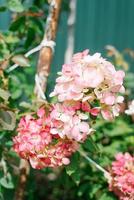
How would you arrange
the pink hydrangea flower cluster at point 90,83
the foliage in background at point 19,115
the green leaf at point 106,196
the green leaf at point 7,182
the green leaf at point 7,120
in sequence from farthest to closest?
1. the green leaf at point 106,196
2. the green leaf at point 7,182
3. the foliage in background at point 19,115
4. the green leaf at point 7,120
5. the pink hydrangea flower cluster at point 90,83

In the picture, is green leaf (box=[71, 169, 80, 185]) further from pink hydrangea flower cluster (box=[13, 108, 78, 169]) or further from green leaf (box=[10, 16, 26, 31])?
green leaf (box=[10, 16, 26, 31])

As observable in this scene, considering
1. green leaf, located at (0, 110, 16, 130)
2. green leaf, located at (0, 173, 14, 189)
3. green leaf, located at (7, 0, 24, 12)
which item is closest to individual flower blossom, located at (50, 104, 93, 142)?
green leaf, located at (0, 110, 16, 130)

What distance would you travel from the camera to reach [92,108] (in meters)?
1.78

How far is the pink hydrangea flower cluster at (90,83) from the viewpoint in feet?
5.61

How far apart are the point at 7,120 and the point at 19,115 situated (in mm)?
131

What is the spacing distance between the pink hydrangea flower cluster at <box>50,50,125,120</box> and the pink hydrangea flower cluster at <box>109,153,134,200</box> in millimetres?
384

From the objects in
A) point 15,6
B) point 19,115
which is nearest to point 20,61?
point 19,115

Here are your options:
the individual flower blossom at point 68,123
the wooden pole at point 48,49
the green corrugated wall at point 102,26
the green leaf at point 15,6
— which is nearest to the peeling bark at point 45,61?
the wooden pole at point 48,49

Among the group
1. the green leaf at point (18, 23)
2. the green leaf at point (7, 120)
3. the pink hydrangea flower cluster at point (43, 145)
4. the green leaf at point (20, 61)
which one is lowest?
the pink hydrangea flower cluster at point (43, 145)

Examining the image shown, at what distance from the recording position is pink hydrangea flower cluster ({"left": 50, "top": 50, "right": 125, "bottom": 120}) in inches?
67.4

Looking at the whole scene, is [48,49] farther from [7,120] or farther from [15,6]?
[7,120]

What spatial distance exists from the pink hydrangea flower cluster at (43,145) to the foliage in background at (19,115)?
7cm

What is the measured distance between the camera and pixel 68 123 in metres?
1.74

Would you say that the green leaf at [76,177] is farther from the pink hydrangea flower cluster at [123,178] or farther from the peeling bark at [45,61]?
the peeling bark at [45,61]
